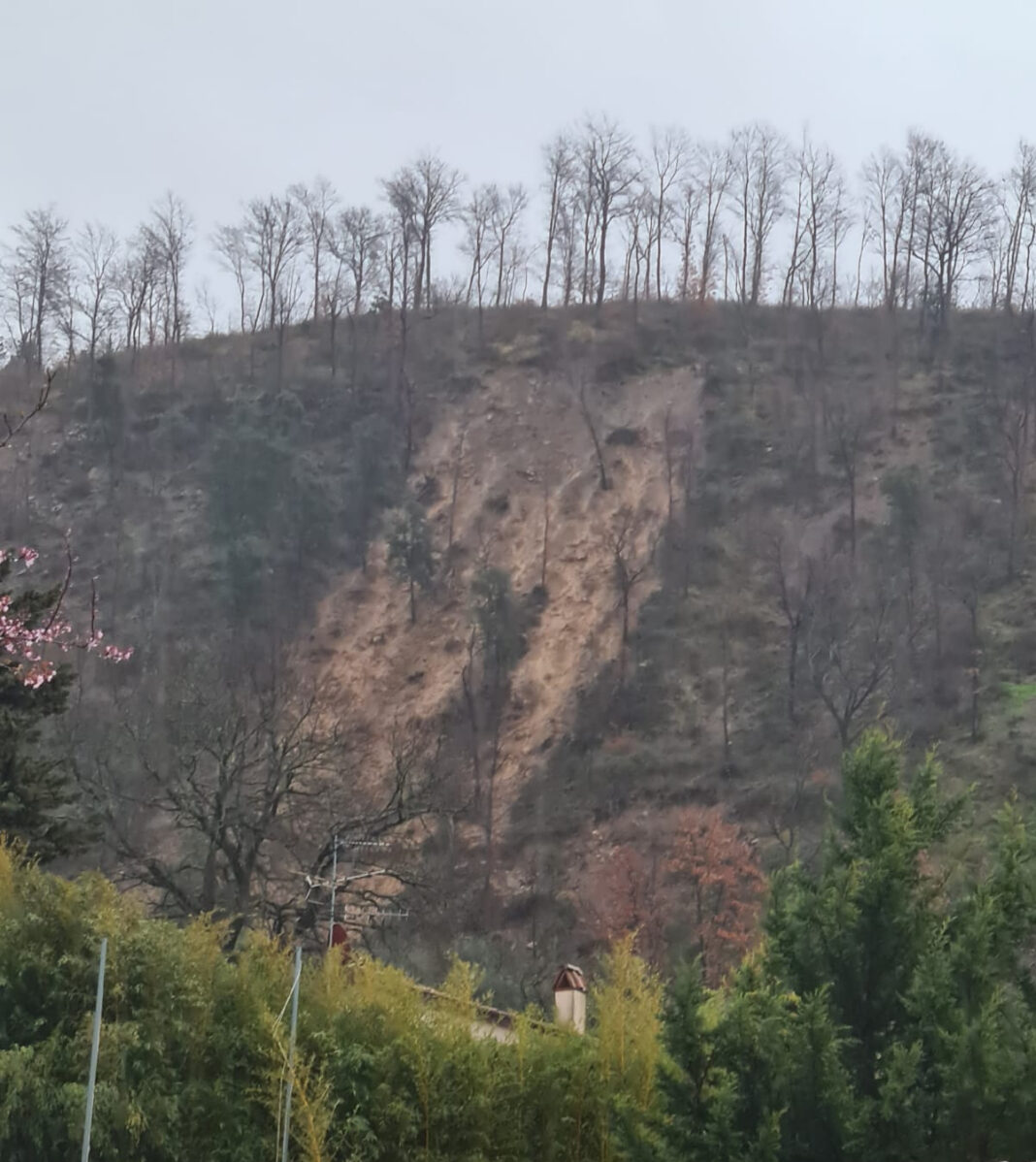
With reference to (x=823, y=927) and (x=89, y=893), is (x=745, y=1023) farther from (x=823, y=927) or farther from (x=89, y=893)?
(x=89, y=893)

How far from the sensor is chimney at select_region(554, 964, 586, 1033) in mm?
19891

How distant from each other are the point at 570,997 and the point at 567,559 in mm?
31957

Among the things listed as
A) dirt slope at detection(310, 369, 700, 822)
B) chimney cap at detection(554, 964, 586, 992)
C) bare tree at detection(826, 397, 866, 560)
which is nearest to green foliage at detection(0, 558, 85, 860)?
chimney cap at detection(554, 964, 586, 992)

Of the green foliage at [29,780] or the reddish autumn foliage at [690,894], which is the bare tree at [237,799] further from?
the reddish autumn foliage at [690,894]

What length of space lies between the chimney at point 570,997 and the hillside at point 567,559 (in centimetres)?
1244

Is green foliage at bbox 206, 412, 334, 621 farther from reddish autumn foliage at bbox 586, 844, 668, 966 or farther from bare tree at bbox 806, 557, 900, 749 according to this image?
reddish autumn foliage at bbox 586, 844, 668, 966

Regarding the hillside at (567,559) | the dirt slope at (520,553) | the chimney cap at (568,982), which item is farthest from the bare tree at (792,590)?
the chimney cap at (568,982)

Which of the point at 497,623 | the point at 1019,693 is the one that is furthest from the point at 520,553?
the point at 1019,693

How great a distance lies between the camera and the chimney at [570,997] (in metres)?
19.9

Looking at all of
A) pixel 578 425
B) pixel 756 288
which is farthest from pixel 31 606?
pixel 756 288

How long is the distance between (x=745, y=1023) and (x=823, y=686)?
31526 millimetres

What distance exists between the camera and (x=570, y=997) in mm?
20234

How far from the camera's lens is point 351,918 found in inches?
1074

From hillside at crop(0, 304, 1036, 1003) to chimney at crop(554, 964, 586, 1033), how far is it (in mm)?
12436
